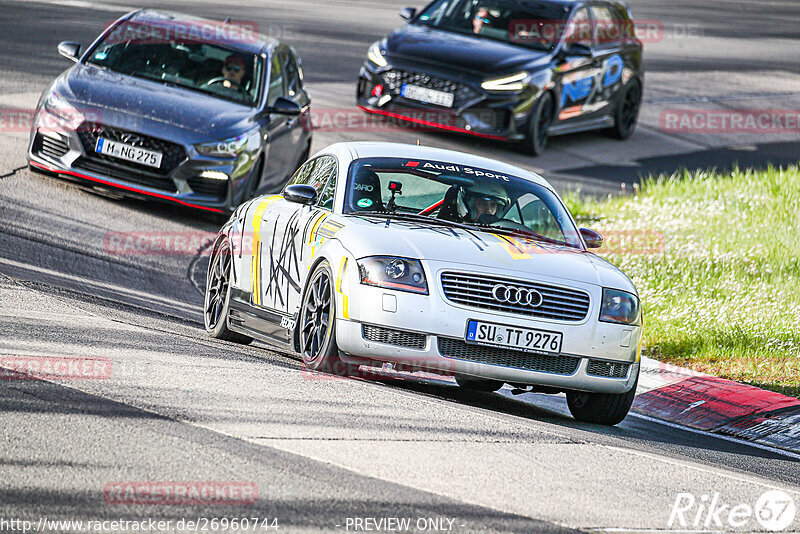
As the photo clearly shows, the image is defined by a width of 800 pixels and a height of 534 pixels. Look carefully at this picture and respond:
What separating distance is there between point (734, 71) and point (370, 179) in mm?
22519

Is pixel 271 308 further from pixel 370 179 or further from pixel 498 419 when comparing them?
pixel 498 419

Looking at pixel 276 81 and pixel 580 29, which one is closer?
pixel 276 81

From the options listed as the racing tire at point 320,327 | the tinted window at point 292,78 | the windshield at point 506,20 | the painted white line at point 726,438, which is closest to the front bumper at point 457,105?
the windshield at point 506,20

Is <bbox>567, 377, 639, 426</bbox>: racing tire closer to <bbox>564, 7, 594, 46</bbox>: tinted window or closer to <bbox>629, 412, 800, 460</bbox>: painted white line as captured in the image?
<bbox>629, 412, 800, 460</bbox>: painted white line

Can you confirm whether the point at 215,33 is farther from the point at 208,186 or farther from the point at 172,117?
the point at 208,186

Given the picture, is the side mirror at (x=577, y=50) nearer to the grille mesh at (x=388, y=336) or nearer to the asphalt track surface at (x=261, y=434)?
the asphalt track surface at (x=261, y=434)

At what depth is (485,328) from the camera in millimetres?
7844

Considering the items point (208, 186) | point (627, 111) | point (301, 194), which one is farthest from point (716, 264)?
point (627, 111)

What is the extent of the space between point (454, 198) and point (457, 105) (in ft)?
31.3

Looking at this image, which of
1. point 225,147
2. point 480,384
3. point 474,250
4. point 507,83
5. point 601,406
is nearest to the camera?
point 474,250

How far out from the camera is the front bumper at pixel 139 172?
Answer: 13734 millimetres

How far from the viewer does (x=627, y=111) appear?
22.0 m

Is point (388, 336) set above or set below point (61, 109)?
above

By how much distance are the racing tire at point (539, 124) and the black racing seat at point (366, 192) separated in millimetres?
10074
